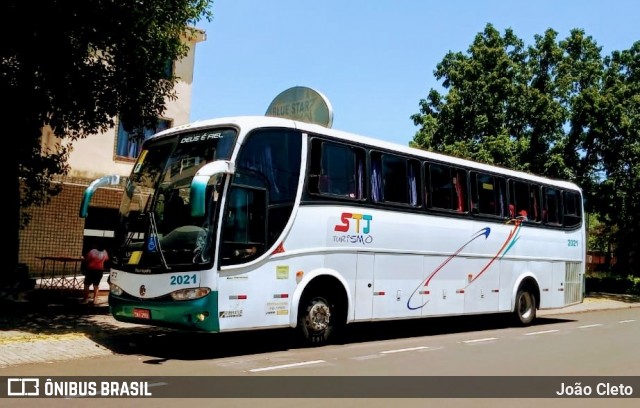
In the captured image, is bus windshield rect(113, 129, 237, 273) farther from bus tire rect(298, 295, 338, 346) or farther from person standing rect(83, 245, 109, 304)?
person standing rect(83, 245, 109, 304)

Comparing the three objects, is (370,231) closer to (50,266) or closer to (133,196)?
(133,196)

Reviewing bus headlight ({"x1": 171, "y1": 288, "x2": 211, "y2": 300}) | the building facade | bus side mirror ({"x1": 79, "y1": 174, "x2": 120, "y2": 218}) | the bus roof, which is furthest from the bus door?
the building facade

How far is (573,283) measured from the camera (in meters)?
16.9

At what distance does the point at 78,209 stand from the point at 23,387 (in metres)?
15.9

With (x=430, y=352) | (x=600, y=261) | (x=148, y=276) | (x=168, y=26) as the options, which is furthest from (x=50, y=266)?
(x=600, y=261)

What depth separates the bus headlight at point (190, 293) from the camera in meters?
8.94

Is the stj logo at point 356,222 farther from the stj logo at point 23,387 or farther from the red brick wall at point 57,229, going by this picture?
the red brick wall at point 57,229

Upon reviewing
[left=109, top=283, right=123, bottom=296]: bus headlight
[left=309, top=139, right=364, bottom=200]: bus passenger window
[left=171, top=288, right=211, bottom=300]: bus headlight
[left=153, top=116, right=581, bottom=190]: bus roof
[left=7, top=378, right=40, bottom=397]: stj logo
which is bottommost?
[left=7, top=378, right=40, bottom=397]: stj logo

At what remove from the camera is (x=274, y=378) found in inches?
307

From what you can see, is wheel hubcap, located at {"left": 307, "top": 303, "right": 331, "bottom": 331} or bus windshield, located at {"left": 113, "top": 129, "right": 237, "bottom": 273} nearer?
bus windshield, located at {"left": 113, "top": 129, "right": 237, "bottom": 273}

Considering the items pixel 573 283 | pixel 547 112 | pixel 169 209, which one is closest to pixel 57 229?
pixel 169 209

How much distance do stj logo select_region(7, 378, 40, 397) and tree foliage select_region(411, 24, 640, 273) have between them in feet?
66.9

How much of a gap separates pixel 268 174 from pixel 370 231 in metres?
2.56

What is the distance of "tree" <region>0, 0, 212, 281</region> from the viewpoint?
11477 mm
